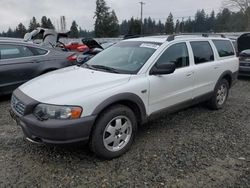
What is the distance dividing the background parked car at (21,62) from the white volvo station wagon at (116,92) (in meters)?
2.48

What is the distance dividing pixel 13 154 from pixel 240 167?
311cm

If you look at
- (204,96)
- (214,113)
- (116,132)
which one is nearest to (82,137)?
(116,132)

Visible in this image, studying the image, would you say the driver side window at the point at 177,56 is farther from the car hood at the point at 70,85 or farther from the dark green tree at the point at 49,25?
the dark green tree at the point at 49,25

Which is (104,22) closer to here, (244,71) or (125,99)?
(244,71)

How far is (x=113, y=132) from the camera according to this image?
376cm

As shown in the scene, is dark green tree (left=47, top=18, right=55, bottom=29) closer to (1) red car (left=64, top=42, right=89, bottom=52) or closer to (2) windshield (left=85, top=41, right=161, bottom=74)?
(1) red car (left=64, top=42, right=89, bottom=52)

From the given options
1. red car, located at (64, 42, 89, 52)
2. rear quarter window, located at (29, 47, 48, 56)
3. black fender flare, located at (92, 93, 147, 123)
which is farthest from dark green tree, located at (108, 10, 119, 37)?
black fender flare, located at (92, 93, 147, 123)

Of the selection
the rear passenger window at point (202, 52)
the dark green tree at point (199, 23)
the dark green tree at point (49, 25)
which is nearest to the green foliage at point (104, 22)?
the dark green tree at point (49, 25)

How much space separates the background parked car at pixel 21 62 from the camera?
639 centimetres

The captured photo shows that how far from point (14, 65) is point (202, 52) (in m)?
4.25

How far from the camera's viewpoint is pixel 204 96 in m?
5.48

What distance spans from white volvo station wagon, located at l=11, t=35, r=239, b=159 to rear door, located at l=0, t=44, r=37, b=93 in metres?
2.48

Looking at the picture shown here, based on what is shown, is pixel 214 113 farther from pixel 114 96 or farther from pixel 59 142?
pixel 59 142

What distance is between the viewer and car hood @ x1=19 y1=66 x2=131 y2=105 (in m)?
3.43
